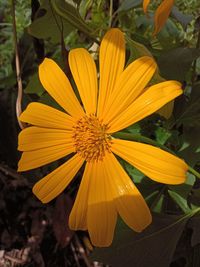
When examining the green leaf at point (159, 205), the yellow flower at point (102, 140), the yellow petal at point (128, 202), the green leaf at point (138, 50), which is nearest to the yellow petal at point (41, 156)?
the yellow flower at point (102, 140)

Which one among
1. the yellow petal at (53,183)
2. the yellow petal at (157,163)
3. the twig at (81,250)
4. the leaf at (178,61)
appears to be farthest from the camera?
the twig at (81,250)

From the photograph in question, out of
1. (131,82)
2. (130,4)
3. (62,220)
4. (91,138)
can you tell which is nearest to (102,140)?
(91,138)

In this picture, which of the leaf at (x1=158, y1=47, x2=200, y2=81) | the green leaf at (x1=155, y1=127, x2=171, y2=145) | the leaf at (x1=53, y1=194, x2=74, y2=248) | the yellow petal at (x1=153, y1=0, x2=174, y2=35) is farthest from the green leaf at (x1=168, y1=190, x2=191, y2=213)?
the leaf at (x1=53, y1=194, x2=74, y2=248)

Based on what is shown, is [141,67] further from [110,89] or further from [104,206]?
[104,206]

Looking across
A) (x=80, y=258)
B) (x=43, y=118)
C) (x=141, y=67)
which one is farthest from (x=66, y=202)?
(x=141, y=67)

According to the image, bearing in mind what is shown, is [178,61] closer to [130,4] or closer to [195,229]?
[130,4]

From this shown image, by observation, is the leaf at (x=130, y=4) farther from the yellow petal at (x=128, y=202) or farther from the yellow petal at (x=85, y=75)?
the yellow petal at (x=128, y=202)
